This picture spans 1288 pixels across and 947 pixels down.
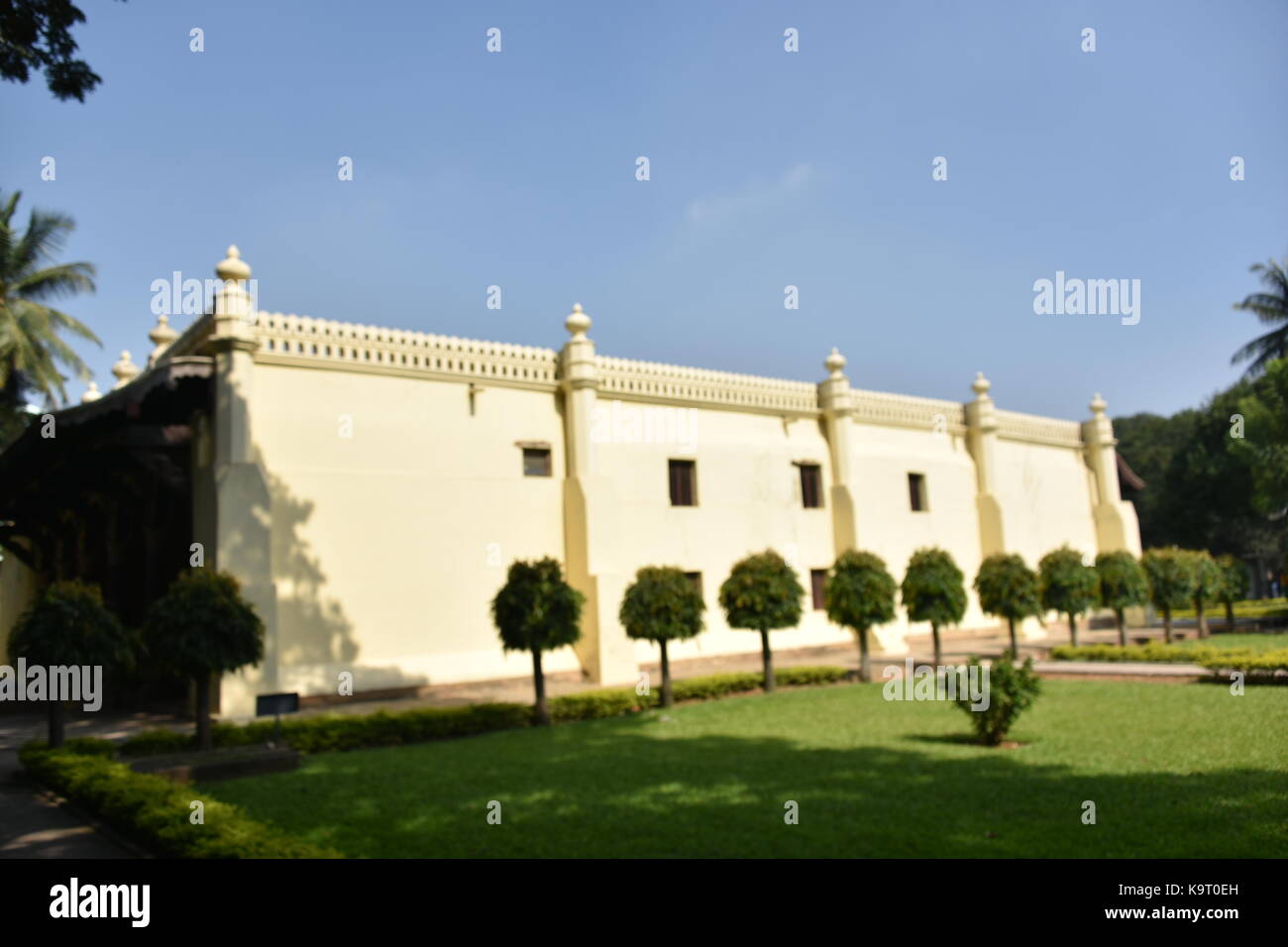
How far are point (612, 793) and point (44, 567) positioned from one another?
19.0 m

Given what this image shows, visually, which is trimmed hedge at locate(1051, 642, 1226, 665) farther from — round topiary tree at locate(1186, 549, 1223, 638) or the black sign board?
the black sign board

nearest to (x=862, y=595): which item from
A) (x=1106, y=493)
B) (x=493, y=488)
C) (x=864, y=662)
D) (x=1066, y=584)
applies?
(x=864, y=662)

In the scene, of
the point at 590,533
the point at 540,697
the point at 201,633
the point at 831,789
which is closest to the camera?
the point at 831,789

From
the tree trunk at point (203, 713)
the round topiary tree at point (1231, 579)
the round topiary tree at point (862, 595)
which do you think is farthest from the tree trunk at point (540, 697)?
the round topiary tree at point (1231, 579)

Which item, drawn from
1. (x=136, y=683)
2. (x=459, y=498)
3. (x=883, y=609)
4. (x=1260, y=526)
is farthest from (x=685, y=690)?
(x=1260, y=526)

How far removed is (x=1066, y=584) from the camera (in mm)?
19891

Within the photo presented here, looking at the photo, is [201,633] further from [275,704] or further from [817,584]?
[817,584]

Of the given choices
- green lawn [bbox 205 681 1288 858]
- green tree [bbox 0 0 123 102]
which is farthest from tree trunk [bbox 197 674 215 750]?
green tree [bbox 0 0 123 102]

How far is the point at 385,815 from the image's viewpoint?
24.6ft

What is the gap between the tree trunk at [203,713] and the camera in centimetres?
1060

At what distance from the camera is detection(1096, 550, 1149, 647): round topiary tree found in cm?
2070

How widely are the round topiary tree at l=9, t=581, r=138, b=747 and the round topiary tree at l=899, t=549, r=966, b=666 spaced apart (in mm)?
13876

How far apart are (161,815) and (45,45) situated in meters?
6.65
